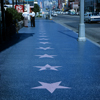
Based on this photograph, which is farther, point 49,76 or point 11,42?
point 11,42

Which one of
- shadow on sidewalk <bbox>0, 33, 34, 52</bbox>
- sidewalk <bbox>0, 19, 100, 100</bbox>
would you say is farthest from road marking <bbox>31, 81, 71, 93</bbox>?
shadow on sidewalk <bbox>0, 33, 34, 52</bbox>

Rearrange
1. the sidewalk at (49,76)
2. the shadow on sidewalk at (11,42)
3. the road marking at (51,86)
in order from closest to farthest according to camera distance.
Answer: the sidewalk at (49,76) → the road marking at (51,86) → the shadow on sidewalk at (11,42)

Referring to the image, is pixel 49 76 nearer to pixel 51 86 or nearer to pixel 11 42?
pixel 51 86

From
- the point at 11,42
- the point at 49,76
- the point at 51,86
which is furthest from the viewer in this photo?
the point at 11,42

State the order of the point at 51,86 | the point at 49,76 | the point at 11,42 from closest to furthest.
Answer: the point at 51,86, the point at 49,76, the point at 11,42

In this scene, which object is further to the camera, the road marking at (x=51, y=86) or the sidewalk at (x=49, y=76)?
the road marking at (x=51, y=86)

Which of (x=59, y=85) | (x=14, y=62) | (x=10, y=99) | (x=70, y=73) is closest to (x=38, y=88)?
(x=59, y=85)

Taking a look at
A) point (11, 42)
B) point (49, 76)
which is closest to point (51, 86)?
point (49, 76)

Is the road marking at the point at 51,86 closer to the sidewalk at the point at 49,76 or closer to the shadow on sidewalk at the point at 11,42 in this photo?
the sidewalk at the point at 49,76

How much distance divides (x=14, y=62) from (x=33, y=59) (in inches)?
35.2

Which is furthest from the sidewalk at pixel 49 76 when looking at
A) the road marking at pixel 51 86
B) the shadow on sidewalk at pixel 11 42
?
the shadow on sidewalk at pixel 11 42

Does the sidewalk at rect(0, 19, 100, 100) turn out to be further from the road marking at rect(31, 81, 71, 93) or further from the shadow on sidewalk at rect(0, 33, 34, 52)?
the shadow on sidewalk at rect(0, 33, 34, 52)

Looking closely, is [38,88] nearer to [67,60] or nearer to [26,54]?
[67,60]

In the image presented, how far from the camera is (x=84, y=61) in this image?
936 centimetres
